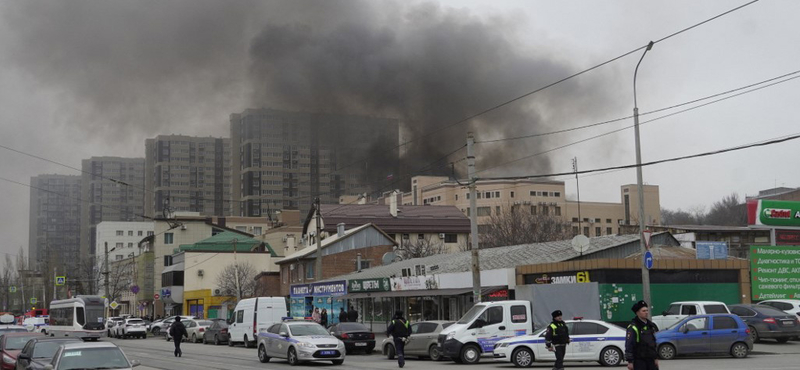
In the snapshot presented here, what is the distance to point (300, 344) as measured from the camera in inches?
1029

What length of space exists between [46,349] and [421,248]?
63301 millimetres

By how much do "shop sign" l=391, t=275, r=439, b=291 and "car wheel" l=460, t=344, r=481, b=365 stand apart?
12645 mm

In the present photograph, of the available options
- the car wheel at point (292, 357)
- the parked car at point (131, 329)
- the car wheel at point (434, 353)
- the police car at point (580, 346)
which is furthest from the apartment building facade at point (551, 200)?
the police car at point (580, 346)

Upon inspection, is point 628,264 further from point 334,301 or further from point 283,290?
point 283,290

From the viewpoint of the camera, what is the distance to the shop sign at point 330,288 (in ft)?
153

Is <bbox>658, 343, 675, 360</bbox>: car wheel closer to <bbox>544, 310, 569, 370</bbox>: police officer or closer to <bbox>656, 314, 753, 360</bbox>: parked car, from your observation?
<bbox>656, 314, 753, 360</bbox>: parked car

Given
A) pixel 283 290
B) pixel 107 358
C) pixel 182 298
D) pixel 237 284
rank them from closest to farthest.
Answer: pixel 107 358
pixel 283 290
pixel 237 284
pixel 182 298

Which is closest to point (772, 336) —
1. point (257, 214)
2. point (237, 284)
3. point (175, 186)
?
point (237, 284)

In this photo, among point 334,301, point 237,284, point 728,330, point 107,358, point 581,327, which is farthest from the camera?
point 237,284

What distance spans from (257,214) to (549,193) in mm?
64714

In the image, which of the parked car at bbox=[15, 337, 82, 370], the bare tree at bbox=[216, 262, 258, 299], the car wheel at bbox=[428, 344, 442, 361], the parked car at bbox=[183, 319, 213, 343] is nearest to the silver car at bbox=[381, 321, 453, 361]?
the car wheel at bbox=[428, 344, 442, 361]

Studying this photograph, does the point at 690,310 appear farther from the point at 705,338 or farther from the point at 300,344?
the point at 300,344

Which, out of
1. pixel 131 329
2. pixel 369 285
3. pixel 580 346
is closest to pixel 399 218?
pixel 131 329

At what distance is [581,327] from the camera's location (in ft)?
79.7
